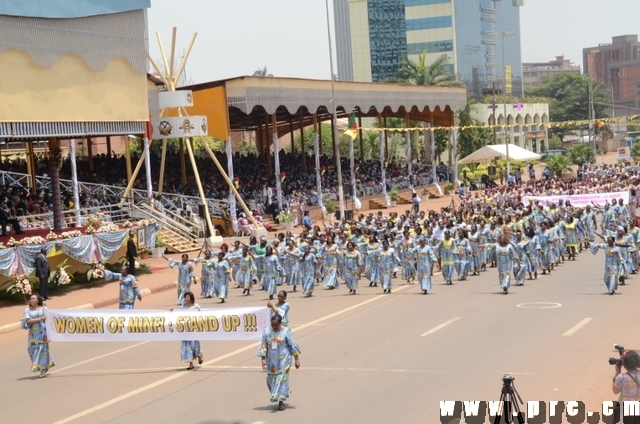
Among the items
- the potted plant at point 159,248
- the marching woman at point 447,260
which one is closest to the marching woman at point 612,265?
the marching woman at point 447,260

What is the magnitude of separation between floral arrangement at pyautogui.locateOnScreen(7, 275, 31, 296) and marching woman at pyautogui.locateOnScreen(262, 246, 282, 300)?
255 inches

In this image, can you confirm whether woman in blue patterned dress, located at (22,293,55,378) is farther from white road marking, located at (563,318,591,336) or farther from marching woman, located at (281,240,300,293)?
marching woman, located at (281,240,300,293)

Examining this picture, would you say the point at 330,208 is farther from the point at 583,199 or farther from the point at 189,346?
the point at 189,346

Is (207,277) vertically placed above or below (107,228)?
below

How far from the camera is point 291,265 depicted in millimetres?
27672

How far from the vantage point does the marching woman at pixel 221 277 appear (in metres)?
25.6

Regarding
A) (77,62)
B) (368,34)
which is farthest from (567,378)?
(368,34)

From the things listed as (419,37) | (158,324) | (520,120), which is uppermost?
(419,37)

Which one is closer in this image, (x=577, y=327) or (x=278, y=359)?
(x=278, y=359)

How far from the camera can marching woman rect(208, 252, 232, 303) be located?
2559cm

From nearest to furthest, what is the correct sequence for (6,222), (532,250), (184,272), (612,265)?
(612,265) < (184,272) < (532,250) < (6,222)

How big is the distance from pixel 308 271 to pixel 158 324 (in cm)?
988

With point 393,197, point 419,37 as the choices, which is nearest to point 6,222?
point 393,197

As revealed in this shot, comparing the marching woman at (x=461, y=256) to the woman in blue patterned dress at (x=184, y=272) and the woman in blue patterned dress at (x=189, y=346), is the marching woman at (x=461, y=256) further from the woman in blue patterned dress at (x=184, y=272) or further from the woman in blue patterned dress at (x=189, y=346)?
the woman in blue patterned dress at (x=189, y=346)
